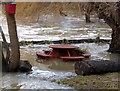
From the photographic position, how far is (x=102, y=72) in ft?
25.1

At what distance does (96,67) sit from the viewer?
751 cm

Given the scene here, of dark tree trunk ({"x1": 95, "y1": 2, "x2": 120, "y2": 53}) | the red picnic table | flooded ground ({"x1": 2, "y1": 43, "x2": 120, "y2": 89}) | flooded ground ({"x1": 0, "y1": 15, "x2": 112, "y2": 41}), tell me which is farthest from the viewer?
flooded ground ({"x1": 0, "y1": 15, "x2": 112, "y2": 41})

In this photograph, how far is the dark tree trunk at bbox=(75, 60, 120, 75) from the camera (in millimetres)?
7484

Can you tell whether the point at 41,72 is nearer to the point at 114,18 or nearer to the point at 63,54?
the point at 63,54

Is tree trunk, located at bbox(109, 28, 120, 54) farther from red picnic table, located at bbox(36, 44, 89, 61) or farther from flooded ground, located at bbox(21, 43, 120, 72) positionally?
red picnic table, located at bbox(36, 44, 89, 61)

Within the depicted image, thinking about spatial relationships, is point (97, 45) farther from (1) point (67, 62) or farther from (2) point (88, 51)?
(1) point (67, 62)

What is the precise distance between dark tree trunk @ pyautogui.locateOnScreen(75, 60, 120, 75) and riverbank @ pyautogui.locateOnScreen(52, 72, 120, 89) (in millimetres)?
216

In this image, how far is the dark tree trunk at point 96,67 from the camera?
7484 millimetres

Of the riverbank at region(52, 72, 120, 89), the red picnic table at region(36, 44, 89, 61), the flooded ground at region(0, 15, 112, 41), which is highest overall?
the flooded ground at region(0, 15, 112, 41)

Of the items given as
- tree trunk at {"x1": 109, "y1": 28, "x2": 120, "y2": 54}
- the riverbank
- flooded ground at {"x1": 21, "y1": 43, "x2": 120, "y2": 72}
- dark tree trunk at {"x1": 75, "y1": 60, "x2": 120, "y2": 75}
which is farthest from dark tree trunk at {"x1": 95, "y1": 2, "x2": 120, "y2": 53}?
the riverbank

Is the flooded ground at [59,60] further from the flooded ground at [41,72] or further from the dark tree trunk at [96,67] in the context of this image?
the dark tree trunk at [96,67]

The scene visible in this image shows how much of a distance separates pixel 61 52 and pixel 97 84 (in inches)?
187

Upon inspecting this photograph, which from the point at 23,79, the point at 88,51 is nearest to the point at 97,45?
the point at 88,51

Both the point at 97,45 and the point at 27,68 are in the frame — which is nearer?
the point at 27,68
